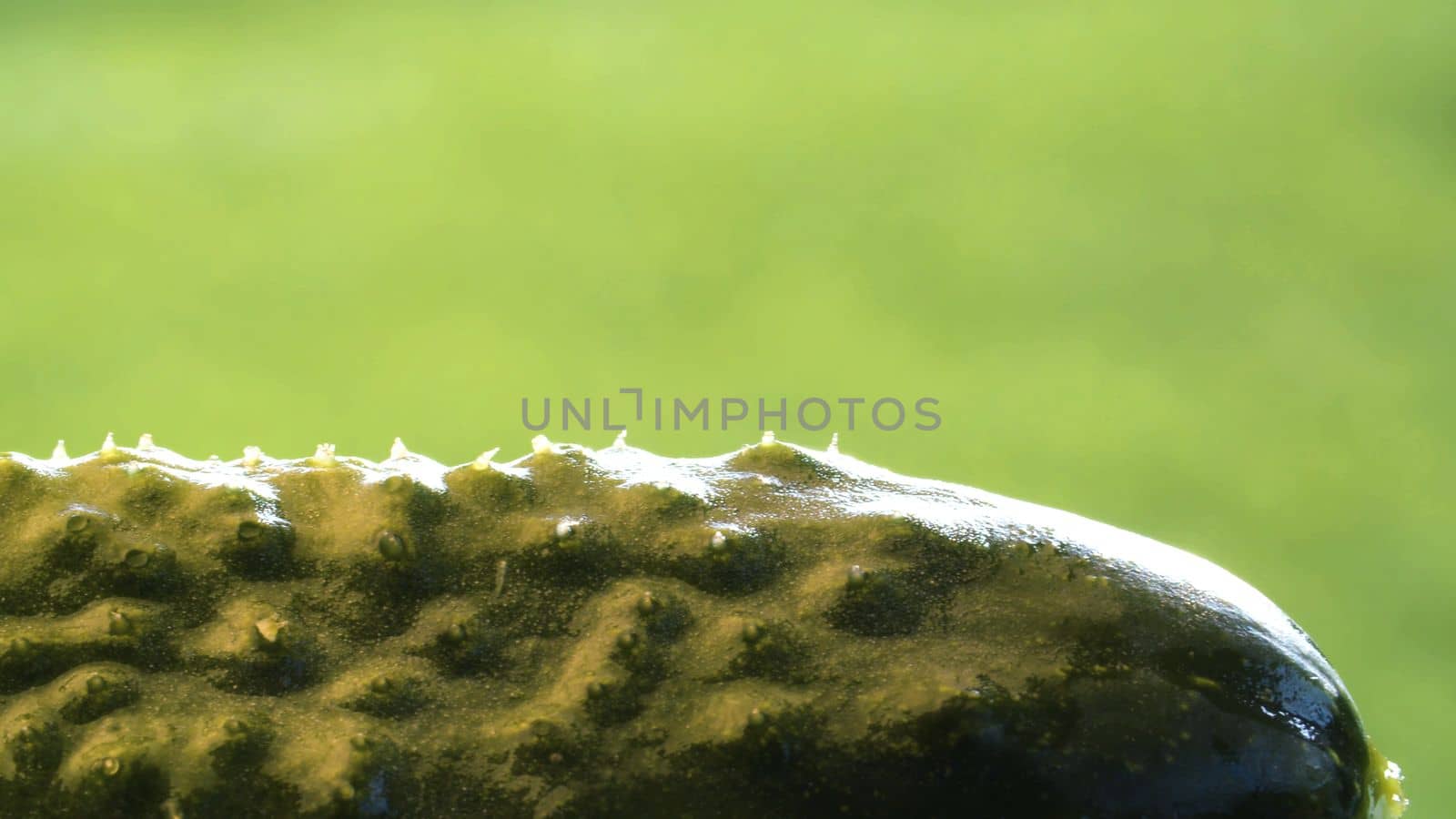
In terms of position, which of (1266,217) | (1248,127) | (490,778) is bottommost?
(490,778)

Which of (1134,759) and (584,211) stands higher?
(584,211)

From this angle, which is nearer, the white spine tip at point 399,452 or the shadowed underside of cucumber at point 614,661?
the shadowed underside of cucumber at point 614,661

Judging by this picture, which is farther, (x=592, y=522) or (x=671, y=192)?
(x=671, y=192)

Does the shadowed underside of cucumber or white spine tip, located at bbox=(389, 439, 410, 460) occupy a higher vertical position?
white spine tip, located at bbox=(389, 439, 410, 460)

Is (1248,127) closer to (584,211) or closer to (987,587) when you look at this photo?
(584,211)

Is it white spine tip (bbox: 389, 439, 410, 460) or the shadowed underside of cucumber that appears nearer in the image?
the shadowed underside of cucumber

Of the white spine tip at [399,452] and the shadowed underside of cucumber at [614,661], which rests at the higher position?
the white spine tip at [399,452]

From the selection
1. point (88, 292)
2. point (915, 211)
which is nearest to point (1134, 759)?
point (915, 211)

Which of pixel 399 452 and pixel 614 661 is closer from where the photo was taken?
pixel 614 661
